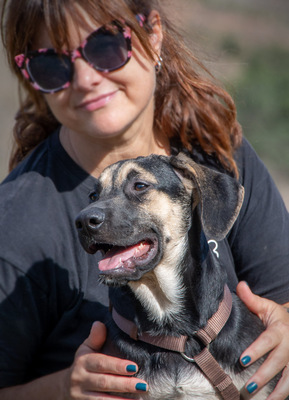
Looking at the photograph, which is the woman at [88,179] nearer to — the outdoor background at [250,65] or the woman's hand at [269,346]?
the woman's hand at [269,346]

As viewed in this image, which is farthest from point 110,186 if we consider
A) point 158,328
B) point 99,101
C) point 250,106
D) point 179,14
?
point 250,106

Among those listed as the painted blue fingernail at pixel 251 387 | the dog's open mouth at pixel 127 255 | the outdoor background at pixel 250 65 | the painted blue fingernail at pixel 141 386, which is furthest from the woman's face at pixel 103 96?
the painted blue fingernail at pixel 251 387

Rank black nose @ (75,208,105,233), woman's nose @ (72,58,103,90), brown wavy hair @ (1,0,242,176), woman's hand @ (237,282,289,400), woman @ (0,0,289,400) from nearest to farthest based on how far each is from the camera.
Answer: black nose @ (75,208,105,233)
woman's hand @ (237,282,289,400)
woman @ (0,0,289,400)
woman's nose @ (72,58,103,90)
brown wavy hair @ (1,0,242,176)

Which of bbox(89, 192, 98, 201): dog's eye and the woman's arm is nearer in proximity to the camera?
the woman's arm

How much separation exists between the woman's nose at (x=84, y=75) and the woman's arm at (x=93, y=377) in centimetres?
119

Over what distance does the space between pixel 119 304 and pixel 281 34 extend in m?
11.5

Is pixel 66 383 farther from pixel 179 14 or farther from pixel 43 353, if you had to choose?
pixel 179 14

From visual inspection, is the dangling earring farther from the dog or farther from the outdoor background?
the dog

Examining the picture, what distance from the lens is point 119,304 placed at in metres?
2.81

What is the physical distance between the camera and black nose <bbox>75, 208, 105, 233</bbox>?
256 cm

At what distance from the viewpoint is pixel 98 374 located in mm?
2709

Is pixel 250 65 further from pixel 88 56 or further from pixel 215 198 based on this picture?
pixel 215 198

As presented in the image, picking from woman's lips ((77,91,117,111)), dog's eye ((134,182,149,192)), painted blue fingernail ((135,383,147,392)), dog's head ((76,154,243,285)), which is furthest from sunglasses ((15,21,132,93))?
painted blue fingernail ((135,383,147,392))

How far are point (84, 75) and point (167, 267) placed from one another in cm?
107
